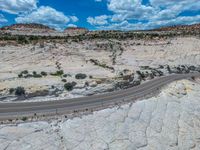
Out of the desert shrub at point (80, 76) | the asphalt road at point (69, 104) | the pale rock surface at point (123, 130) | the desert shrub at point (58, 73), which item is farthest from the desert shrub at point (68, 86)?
the pale rock surface at point (123, 130)

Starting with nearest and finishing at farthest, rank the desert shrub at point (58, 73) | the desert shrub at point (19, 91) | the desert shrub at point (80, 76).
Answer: the desert shrub at point (19, 91) → the desert shrub at point (80, 76) → the desert shrub at point (58, 73)

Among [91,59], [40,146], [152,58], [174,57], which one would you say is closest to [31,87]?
[40,146]

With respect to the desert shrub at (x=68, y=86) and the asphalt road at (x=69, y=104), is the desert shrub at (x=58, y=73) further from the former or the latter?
the asphalt road at (x=69, y=104)

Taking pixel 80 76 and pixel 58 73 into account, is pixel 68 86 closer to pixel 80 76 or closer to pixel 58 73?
pixel 80 76

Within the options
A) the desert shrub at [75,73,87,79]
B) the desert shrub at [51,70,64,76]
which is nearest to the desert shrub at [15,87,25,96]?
the desert shrub at [75,73,87,79]

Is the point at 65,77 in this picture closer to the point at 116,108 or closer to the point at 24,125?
the point at 116,108

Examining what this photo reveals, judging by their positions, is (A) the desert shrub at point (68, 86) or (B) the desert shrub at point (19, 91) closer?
(B) the desert shrub at point (19, 91)

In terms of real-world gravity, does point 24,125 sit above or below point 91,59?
below

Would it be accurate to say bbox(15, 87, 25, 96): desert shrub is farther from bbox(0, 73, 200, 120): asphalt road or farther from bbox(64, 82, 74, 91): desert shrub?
bbox(64, 82, 74, 91): desert shrub
